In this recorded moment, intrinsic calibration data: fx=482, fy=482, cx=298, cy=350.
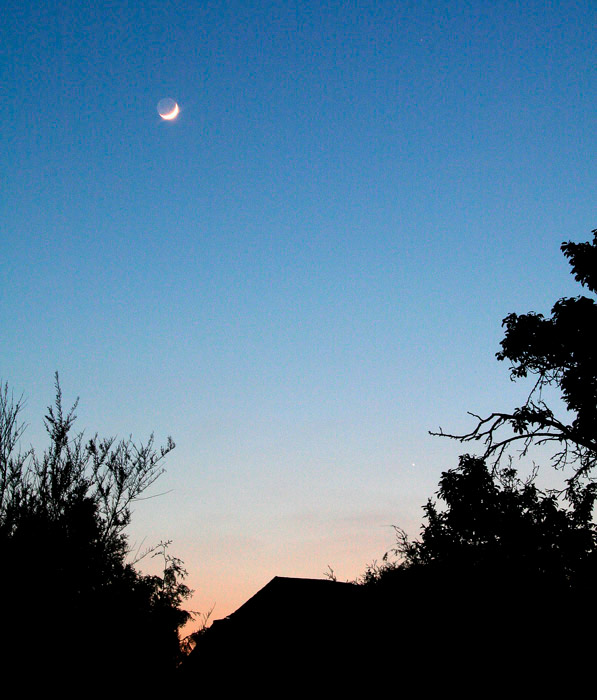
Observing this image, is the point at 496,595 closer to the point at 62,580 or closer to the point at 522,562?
the point at 522,562

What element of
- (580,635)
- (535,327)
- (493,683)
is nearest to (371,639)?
(493,683)

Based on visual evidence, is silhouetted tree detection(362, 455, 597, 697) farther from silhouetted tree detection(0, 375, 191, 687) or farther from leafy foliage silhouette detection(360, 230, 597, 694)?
silhouetted tree detection(0, 375, 191, 687)

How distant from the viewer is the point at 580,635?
14.8 m

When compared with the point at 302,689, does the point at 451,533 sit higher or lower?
higher

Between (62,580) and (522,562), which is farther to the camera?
(522,562)

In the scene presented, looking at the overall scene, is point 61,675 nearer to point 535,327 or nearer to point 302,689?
point 302,689

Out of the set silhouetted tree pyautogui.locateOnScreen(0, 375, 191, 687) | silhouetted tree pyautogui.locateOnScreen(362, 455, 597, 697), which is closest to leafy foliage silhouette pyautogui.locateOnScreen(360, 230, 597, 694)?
silhouetted tree pyautogui.locateOnScreen(362, 455, 597, 697)

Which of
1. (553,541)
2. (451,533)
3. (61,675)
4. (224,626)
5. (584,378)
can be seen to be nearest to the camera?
(61,675)

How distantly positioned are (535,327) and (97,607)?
50.8 ft

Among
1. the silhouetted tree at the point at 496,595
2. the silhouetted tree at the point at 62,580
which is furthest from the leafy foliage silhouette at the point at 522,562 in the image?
the silhouetted tree at the point at 62,580

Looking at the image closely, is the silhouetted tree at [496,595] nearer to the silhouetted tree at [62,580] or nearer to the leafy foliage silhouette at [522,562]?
the leafy foliage silhouette at [522,562]

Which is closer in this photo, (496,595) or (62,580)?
Result: (62,580)

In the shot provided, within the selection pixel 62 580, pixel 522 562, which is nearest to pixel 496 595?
pixel 522 562

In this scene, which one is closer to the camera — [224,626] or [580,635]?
[580,635]
